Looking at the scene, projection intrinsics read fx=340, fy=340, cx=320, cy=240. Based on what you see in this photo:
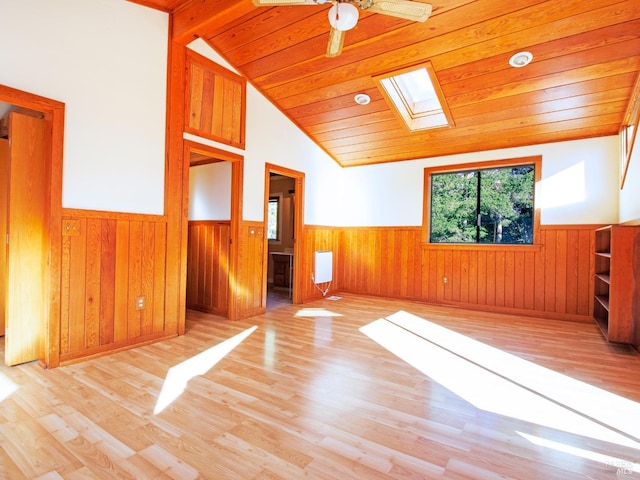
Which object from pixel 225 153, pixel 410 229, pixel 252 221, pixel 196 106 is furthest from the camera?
pixel 410 229

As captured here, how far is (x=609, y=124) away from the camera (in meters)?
4.01

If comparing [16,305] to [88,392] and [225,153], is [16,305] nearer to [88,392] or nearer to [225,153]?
[88,392]

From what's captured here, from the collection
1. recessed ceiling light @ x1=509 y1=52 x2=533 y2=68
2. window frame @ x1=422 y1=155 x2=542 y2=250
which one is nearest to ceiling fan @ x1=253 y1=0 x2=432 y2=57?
recessed ceiling light @ x1=509 y1=52 x2=533 y2=68

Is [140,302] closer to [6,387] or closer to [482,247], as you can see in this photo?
[6,387]

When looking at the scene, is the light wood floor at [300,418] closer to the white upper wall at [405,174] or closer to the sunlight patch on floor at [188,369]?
the sunlight patch on floor at [188,369]

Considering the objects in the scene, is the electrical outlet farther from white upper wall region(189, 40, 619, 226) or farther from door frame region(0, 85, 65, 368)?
white upper wall region(189, 40, 619, 226)

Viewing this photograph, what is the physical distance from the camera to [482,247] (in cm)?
497

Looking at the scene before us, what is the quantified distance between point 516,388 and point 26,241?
387 centimetres

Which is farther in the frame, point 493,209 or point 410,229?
point 410,229

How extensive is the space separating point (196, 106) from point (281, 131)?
138 cm

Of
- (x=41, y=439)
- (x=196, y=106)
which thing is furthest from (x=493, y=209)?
(x=41, y=439)

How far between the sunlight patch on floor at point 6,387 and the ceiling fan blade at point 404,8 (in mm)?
3427

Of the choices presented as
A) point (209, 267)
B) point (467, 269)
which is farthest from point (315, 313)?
point (467, 269)

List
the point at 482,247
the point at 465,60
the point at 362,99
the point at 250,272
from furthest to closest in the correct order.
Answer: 1. the point at 482,247
2. the point at 250,272
3. the point at 362,99
4. the point at 465,60
